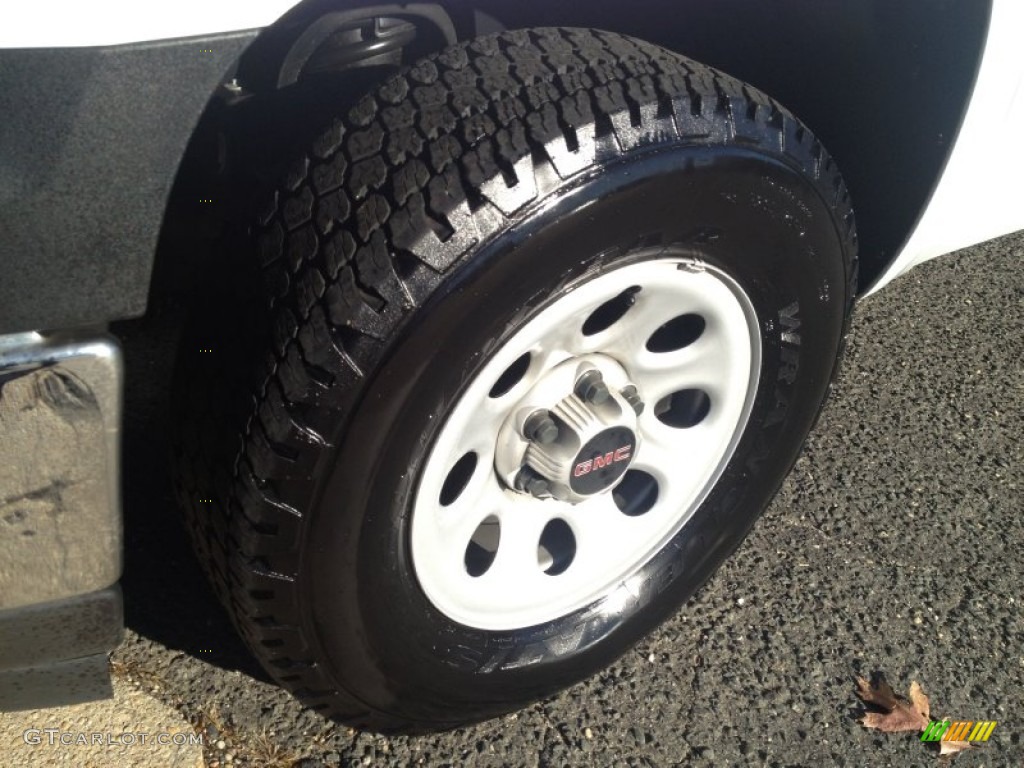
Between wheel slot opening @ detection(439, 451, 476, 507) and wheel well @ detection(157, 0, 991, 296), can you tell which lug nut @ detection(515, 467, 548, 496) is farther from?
wheel well @ detection(157, 0, 991, 296)

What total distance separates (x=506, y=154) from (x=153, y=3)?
19.2 inches

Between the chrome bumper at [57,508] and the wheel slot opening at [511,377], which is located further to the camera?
the wheel slot opening at [511,377]

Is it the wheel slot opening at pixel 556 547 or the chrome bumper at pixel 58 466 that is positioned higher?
the chrome bumper at pixel 58 466

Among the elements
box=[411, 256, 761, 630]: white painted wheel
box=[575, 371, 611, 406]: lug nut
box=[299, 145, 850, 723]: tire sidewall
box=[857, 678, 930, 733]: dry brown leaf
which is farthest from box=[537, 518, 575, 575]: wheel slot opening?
box=[857, 678, 930, 733]: dry brown leaf

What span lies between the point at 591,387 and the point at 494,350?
0.36 m

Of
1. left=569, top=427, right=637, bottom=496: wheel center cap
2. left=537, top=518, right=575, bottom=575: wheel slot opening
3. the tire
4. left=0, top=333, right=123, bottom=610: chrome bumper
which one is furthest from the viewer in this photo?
left=537, top=518, right=575, bottom=575: wheel slot opening

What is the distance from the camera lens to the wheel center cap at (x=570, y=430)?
6.17 feet

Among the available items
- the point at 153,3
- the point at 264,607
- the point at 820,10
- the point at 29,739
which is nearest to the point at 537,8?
the point at 820,10

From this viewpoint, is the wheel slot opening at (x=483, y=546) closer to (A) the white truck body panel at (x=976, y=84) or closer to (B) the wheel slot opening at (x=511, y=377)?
(B) the wheel slot opening at (x=511, y=377)

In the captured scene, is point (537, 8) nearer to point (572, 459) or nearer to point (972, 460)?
point (572, 459)

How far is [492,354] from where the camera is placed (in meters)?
1.59

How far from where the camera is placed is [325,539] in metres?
1.57

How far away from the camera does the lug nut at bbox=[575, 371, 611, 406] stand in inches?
74.7

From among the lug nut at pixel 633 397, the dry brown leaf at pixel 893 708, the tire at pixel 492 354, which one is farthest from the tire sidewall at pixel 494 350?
the dry brown leaf at pixel 893 708
